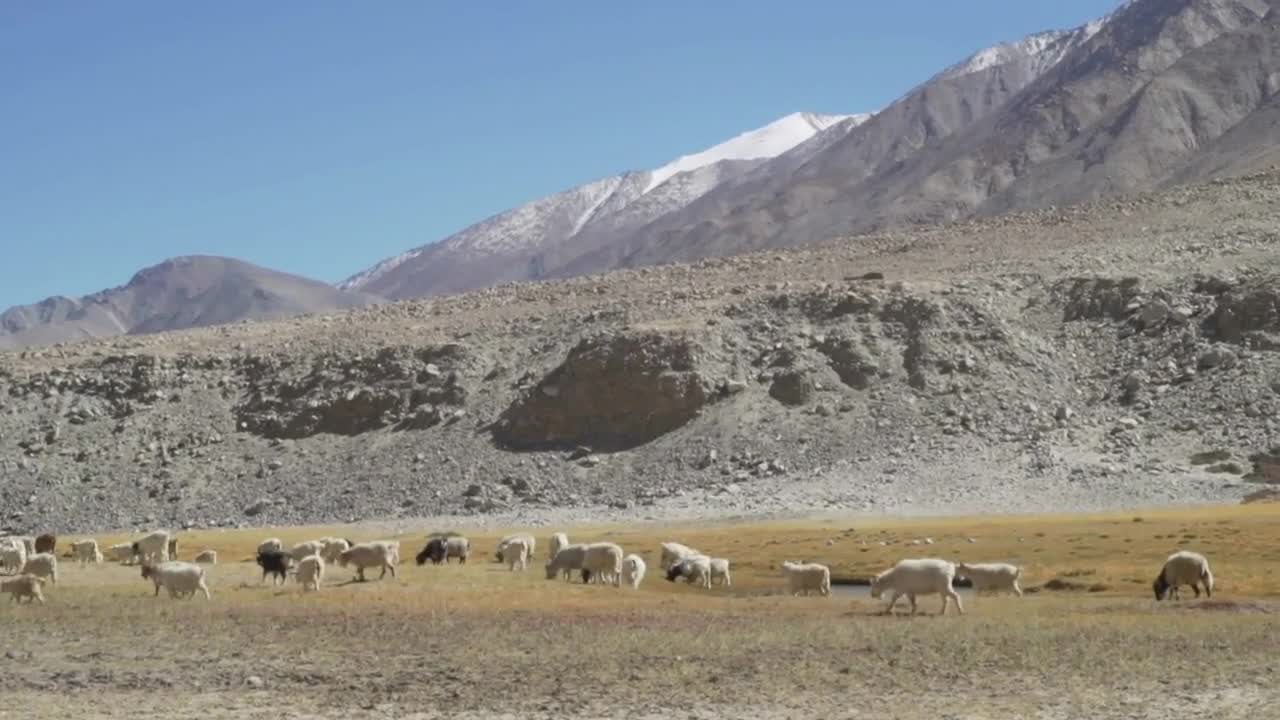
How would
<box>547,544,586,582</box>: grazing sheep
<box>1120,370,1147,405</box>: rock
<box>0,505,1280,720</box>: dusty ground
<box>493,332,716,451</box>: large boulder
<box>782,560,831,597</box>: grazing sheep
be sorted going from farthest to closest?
<box>493,332,716,451</box>: large boulder, <box>1120,370,1147,405</box>: rock, <box>547,544,586,582</box>: grazing sheep, <box>782,560,831,597</box>: grazing sheep, <box>0,505,1280,720</box>: dusty ground

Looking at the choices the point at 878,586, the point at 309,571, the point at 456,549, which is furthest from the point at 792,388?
the point at 878,586

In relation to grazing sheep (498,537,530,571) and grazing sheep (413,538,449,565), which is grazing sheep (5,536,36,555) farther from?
grazing sheep (498,537,530,571)

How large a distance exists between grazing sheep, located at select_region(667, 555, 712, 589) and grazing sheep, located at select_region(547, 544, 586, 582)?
2871 millimetres

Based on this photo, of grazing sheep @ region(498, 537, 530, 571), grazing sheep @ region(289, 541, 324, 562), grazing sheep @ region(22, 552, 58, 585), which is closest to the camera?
grazing sheep @ region(22, 552, 58, 585)

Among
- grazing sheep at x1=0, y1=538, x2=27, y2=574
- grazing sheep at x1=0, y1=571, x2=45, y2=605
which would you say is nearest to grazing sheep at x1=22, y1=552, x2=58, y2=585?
grazing sheep at x1=0, y1=571, x2=45, y2=605

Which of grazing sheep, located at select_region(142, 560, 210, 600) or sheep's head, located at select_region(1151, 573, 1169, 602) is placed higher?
grazing sheep, located at select_region(142, 560, 210, 600)

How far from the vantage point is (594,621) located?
85.1ft

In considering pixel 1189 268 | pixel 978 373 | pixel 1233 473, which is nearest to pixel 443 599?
pixel 1233 473

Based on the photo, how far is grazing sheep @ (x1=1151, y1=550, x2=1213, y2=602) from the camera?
30739mm

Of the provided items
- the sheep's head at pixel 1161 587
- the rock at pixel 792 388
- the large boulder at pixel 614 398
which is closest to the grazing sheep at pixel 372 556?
the sheep's head at pixel 1161 587

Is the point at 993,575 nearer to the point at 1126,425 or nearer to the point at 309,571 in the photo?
the point at 309,571

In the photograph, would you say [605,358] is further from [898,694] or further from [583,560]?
[898,694]

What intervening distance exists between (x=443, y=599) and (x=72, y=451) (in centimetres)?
5969

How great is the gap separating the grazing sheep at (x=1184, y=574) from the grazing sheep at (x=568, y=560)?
13.2 meters
